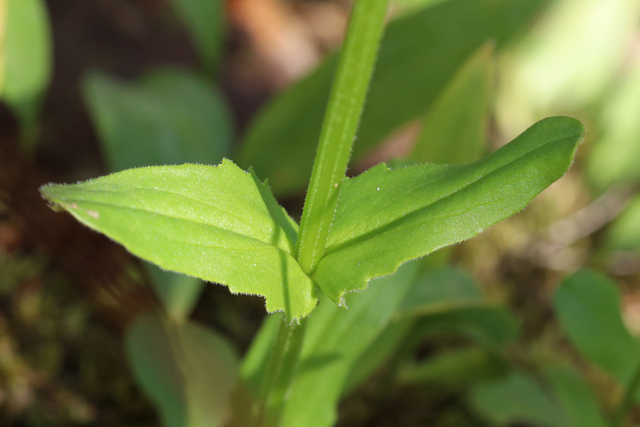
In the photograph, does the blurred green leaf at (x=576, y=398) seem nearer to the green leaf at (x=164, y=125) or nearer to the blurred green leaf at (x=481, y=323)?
the blurred green leaf at (x=481, y=323)

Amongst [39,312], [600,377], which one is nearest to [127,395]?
[39,312]

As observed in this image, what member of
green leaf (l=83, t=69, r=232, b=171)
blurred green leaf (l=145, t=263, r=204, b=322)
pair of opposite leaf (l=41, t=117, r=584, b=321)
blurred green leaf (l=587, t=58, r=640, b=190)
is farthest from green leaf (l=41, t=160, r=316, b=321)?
blurred green leaf (l=587, t=58, r=640, b=190)

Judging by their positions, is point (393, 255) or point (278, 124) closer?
point (393, 255)

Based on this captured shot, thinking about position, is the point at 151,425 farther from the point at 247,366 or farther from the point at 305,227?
the point at 305,227

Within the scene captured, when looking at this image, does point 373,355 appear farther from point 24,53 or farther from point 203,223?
point 24,53

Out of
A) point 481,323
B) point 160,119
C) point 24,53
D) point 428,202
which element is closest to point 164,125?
point 160,119

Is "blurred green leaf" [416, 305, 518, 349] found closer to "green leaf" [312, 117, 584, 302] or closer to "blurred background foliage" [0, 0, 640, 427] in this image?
"blurred background foliage" [0, 0, 640, 427]

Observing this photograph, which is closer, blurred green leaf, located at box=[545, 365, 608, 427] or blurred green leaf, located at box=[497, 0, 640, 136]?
blurred green leaf, located at box=[545, 365, 608, 427]
